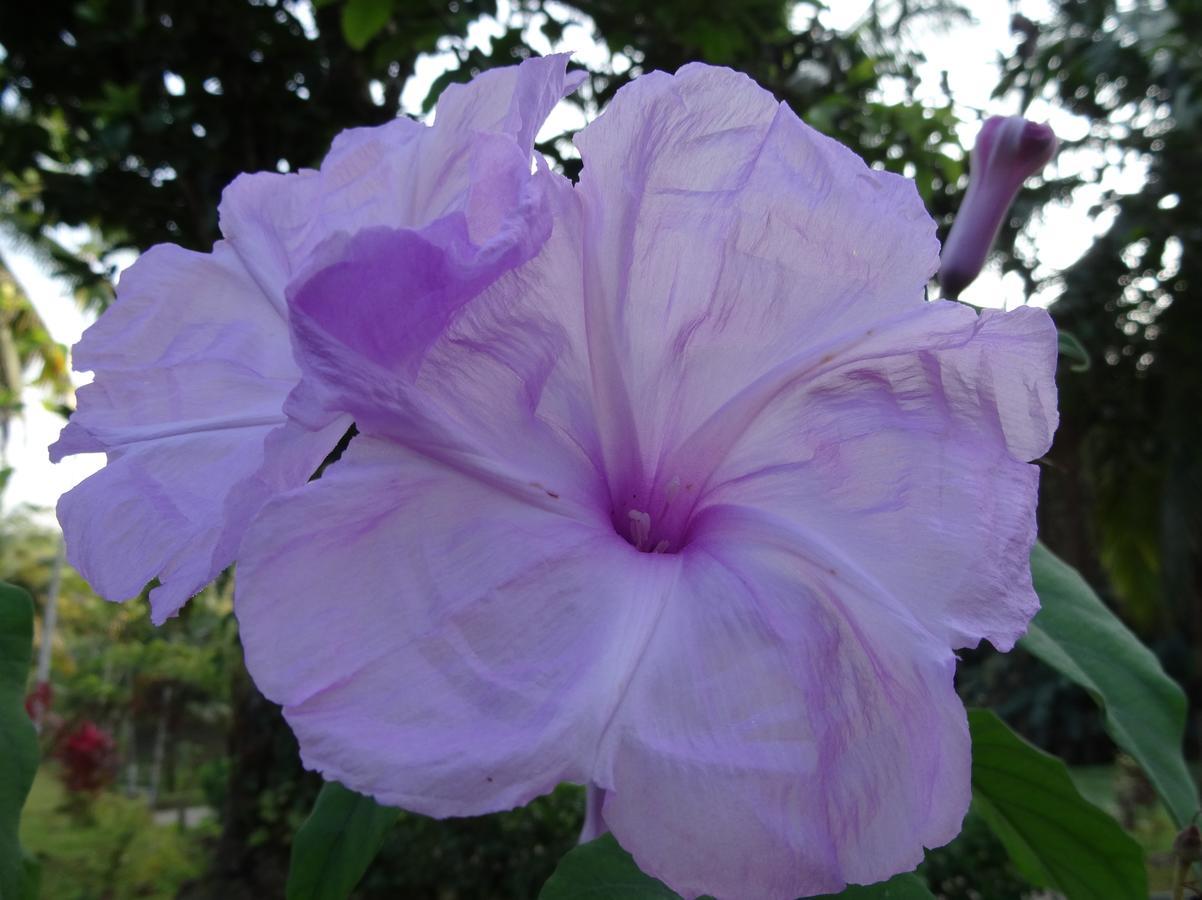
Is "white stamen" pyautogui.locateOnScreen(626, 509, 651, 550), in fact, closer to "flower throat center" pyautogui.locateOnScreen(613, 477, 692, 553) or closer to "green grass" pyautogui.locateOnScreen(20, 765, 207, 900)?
"flower throat center" pyautogui.locateOnScreen(613, 477, 692, 553)

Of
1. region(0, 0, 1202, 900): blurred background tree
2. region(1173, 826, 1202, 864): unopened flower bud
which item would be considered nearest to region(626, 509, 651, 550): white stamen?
region(1173, 826, 1202, 864): unopened flower bud

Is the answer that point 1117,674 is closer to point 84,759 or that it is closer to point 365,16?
point 365,16

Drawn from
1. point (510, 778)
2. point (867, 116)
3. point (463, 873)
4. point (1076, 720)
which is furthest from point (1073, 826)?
point (1076, 720)

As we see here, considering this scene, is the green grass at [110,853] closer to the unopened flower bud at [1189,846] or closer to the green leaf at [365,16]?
the green leaf at [365,16]

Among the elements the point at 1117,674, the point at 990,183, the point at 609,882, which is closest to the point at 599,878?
the point at 609,882

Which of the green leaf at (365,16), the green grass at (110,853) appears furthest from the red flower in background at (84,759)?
the green leaf at (365,16)

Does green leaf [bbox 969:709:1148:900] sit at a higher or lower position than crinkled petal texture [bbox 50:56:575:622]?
lower
